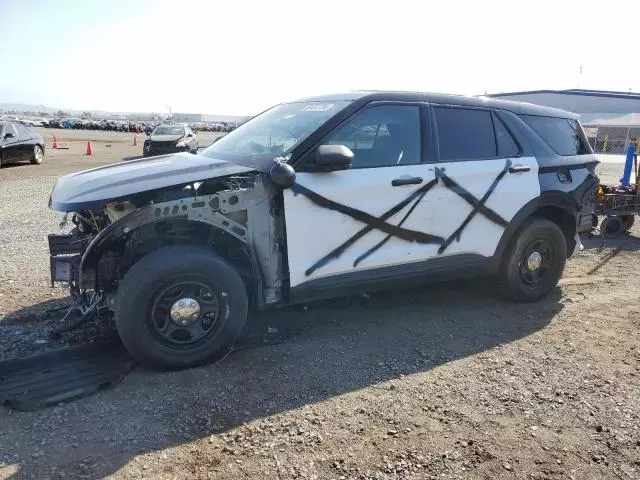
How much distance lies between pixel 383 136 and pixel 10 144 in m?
15.8

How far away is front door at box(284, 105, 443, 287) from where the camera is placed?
376 cm

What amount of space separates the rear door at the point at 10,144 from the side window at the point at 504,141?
15.9 metres

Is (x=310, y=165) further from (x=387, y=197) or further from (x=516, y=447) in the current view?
(x=516, y=447)

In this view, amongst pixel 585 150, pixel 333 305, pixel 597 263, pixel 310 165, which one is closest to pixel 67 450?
pixel 310 165

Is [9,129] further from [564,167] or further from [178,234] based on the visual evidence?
[564,167]

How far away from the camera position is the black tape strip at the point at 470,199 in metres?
4.30

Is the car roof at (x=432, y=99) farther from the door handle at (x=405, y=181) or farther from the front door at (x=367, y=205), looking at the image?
the door handle at (x=405, y=181)

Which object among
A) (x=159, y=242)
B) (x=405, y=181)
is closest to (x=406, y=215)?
(x=405, y=181)

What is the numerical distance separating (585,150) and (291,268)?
11.5 feet

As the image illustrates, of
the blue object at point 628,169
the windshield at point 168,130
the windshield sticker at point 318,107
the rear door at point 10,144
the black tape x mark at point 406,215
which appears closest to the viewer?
the black tape x mark at point 406,215

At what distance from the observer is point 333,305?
4.87 m

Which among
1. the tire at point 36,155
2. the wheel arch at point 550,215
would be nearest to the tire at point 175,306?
the wheel arch at point 550,215

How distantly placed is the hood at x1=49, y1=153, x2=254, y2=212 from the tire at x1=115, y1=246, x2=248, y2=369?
1.46 ft

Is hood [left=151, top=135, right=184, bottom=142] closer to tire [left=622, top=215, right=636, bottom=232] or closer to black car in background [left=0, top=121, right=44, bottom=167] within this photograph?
black car in background [left=0, top=121, right=44, bottom=167]
